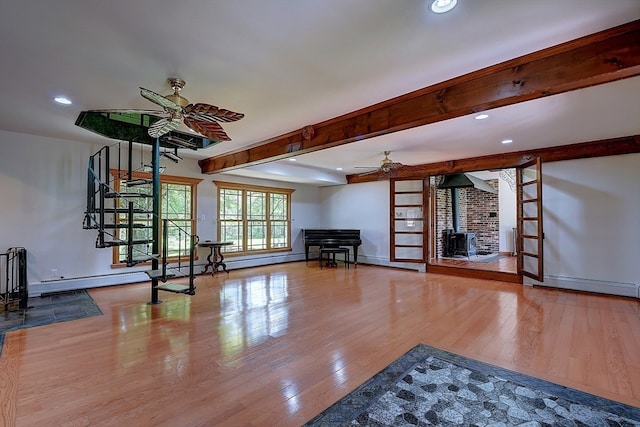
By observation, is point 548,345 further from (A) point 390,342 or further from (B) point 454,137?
(B) point 454,137

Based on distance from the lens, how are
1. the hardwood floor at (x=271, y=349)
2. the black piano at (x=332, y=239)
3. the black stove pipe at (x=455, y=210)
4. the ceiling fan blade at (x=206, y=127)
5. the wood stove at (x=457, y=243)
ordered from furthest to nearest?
the black stove pipe at (x=455, y=210) < the wood stove at (x=457, y=243) < the black piano at (x=332, y=239) < the ceiling fan blade at (x=206, y=127) < the hardwood floor at (x=271, y=349)

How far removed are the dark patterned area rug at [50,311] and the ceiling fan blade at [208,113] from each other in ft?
9.82

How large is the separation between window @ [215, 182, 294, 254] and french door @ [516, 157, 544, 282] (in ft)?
18.7

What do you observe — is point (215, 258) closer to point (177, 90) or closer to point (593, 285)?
point (177, 90)

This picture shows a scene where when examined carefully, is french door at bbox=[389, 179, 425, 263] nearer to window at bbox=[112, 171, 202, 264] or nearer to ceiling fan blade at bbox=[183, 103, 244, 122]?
window at bbox=[112, 171, 202, 264]

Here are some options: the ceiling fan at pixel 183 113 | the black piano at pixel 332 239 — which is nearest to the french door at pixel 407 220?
the black piano at pixel 332 239

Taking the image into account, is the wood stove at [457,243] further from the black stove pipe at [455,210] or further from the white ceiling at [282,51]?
the white ceiling at [282,51]

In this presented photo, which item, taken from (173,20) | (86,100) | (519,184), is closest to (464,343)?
(173,20)

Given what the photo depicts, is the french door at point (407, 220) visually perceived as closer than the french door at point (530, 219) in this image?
No

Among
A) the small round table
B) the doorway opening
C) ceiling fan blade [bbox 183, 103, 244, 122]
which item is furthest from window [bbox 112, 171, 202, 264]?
the doorway opening

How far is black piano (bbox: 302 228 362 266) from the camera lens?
8172 millimetres

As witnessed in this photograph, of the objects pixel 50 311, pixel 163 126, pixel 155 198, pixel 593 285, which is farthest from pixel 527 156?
pixel 50 311

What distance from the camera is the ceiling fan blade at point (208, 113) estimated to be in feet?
8.79

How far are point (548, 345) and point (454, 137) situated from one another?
3.09 m
